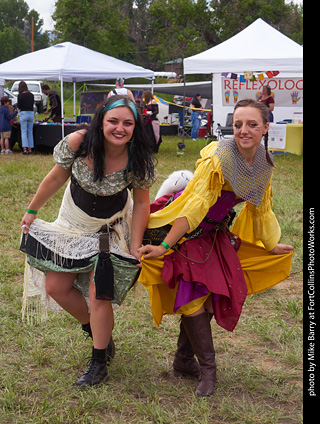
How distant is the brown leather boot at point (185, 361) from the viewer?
10.5 ft

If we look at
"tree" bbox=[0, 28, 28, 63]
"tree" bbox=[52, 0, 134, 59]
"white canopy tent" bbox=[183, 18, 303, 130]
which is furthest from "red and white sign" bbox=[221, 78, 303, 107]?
"tree" bbox=[0, 28, 28, 63]

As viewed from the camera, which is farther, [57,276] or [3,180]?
[3,180]

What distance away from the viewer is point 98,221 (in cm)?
308

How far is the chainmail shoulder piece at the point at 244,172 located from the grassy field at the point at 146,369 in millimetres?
934

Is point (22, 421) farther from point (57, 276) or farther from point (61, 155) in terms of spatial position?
point (61, 155)

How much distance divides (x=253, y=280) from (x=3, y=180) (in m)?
6.89

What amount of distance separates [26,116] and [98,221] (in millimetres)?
10551

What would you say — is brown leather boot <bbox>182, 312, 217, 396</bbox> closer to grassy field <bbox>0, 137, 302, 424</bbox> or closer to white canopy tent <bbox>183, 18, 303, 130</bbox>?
grassy field <bbox>0, 137, 302, 424</bbox>

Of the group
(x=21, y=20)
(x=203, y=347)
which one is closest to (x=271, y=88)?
(x=203, y=347)

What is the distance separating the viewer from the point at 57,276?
122 inches

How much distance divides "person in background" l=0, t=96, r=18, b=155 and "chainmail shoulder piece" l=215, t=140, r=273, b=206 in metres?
11.2

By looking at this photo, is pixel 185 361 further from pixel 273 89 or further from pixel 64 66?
pixel 273 89

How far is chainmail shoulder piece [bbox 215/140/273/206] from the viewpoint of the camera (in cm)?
286
